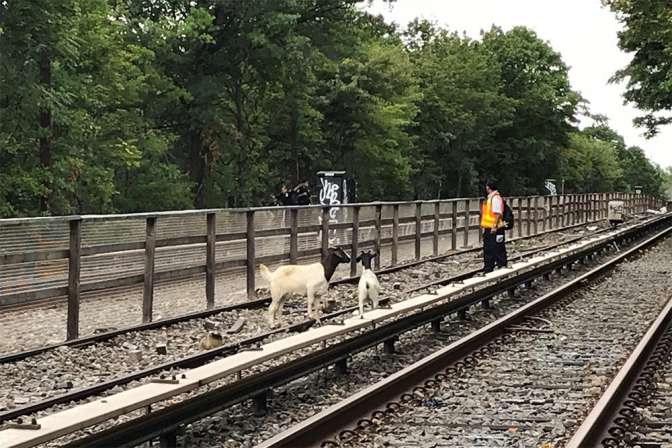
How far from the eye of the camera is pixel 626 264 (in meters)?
22.6

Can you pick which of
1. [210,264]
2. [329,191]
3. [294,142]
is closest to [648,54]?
[294,142]

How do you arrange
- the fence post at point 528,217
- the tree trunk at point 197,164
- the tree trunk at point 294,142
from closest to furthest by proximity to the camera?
the fence post at point 528,217
the tree trunk at point 197,164
the tree trunk at point 294,142

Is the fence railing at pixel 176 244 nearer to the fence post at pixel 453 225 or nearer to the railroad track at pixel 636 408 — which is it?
the fence post at pixel 453 225

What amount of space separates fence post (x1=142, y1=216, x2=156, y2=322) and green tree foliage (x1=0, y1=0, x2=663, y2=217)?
43.5 ft

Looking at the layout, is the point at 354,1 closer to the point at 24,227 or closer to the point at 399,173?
the point at 399,173

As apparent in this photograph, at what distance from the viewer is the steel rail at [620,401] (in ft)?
20.5

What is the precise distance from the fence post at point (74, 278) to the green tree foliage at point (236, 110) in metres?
14.2

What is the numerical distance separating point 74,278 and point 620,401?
5.72 metres

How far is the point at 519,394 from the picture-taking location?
7.93m

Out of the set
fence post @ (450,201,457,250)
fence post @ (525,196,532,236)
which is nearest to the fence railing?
fence post @ (450,201,457,250)

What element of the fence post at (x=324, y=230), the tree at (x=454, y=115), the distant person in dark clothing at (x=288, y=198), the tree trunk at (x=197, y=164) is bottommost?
the fence post at (x=324, y=230)

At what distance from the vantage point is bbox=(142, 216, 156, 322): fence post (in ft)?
36.9

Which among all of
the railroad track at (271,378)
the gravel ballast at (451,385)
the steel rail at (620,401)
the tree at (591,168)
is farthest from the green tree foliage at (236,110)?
the tree at (591,168)

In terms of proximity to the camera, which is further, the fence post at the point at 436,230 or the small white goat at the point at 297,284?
the fence post at the point at 436,230
